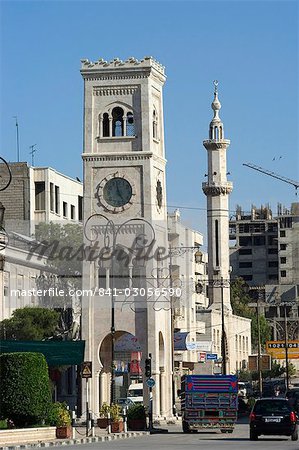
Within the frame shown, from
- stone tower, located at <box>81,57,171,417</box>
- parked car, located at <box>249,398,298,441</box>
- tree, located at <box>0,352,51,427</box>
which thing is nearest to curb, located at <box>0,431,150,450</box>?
tree, located at <box>0,352,51,427</box>

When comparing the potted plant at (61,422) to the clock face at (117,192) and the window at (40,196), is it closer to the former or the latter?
the clock face at (117,192)

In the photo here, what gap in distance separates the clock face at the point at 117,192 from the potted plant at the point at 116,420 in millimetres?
19042

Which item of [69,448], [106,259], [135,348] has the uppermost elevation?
[106,259]

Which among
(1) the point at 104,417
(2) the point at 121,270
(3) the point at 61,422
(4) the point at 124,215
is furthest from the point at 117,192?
(3) the point at 61,422

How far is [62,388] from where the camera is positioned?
296ft

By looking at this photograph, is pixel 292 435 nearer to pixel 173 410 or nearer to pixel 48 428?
pixel 48 428

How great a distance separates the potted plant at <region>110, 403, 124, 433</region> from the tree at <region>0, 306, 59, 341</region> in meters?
18.0

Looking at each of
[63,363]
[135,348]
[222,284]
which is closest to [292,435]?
[63,363]

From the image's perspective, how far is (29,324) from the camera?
7581 centimetres

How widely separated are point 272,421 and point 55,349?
71.1ft

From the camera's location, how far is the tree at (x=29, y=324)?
74688mm

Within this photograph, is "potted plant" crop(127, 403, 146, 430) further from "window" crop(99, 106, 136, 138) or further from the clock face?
"window" crop(99, 106, 136, 138)

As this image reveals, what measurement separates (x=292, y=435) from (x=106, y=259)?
31.0 m

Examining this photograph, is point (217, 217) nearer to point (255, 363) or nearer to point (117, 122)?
point (255, 363)
